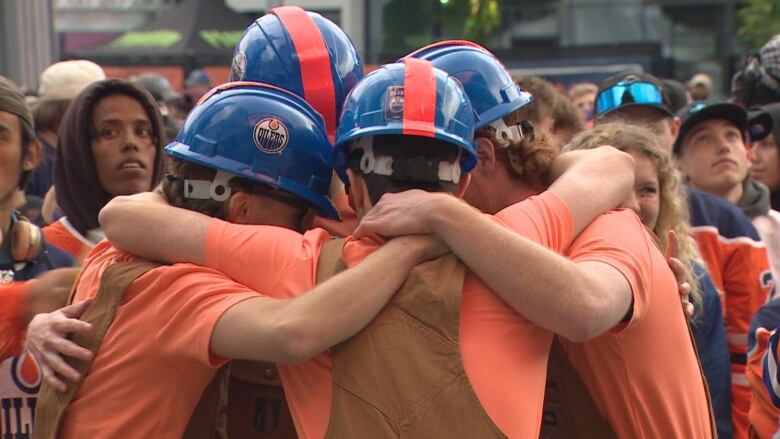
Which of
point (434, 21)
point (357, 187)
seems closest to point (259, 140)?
point (357, 187)

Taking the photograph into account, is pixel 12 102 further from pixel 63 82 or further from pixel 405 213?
pixel 63 82

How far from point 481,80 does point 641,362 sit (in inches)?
36.9

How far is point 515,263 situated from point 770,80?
5712mm

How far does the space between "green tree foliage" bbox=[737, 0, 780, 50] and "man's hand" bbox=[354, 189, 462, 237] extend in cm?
2384

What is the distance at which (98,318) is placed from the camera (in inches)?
109

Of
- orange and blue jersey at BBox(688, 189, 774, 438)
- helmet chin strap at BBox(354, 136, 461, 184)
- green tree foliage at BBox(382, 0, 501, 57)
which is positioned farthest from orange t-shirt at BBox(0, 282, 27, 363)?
green tree foliage at BBox(382, 0, 501, 57)

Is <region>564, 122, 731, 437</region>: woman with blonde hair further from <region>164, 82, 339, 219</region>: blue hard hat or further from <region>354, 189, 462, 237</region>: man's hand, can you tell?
<region>354, 189, 462, 237</region>: man's hand

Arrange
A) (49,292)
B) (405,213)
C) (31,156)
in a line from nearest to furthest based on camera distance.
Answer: (405,213) → (49,292) → (31,156)

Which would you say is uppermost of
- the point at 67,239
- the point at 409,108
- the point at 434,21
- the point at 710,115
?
the point at 434,21

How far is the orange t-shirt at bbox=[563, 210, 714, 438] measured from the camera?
9.29ft

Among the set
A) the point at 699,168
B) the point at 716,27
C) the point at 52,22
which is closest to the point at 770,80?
the point at 699,168

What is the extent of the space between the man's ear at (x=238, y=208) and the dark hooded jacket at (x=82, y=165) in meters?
2.06

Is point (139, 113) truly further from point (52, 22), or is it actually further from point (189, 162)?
point (52, 22)

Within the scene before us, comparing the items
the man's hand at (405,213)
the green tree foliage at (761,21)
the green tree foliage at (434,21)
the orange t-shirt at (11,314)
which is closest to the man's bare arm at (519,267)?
the man's hand at (405,213)
